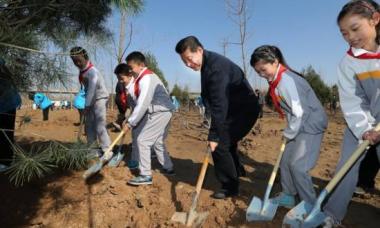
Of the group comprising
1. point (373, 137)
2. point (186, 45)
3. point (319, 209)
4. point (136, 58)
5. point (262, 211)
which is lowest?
point (262, 211)

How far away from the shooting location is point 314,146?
3082 mm

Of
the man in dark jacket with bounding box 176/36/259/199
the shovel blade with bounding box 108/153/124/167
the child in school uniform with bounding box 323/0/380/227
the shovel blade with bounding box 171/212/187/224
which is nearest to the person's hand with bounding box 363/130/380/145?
the child in school uniform with bounding box 323/0/380/227

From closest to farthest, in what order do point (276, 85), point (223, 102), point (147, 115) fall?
point (276, 85) < point (223, 102) < point (147, 115)

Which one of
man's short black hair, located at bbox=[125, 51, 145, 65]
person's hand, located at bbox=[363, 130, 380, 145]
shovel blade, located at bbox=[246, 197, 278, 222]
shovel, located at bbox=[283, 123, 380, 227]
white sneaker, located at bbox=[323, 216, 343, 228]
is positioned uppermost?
man's short black hair, located at bbox=[125, 51, 145, 65]

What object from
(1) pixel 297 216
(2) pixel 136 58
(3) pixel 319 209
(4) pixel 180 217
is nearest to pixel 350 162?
(3) pixel 319 209

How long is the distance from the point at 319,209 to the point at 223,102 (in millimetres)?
1160

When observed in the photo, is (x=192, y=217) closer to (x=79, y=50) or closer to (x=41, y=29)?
(x=79, y=50)

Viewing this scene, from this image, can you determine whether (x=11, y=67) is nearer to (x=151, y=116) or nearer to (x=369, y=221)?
(x=151, y=116)

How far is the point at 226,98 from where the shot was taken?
346 centimetres

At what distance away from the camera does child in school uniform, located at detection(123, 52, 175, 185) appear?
Answer: 412cm

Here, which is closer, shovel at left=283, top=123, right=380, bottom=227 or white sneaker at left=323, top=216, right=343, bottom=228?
shovel at left=283, top=123, right=380, bottom=227

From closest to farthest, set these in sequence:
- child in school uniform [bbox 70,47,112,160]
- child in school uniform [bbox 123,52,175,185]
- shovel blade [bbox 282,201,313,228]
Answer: shovel blade [bbox 282,201,313,228] → child in school uniform [bbox 123,52,175,185] → child in school uniform [bbox 70,47,112,160]

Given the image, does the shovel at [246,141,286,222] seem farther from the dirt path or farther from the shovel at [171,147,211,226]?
the shovel at [171,147,211,226]

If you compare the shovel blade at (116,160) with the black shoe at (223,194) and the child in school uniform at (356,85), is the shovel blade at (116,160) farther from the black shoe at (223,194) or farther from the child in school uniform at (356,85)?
the child in school uniform at (356,85)
